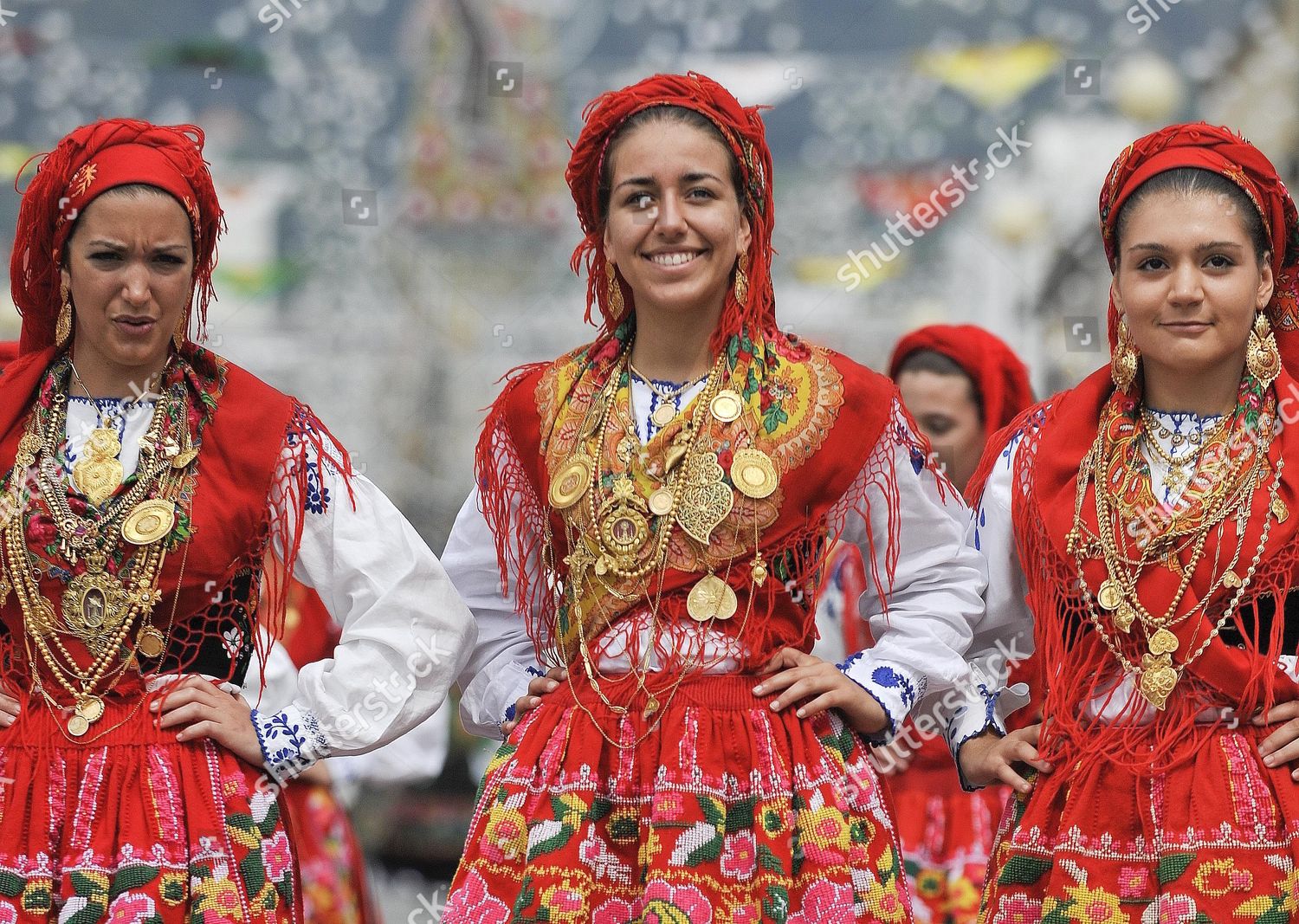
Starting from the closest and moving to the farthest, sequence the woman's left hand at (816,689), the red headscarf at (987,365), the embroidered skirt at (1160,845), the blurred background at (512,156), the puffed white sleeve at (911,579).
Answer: the embroidered skirt at (1160,845) → the woman's left hand at (816,689) → the puffed white sleeve at (911,579) → the red headscarf at (987,365) → the blurred background at (512,156)

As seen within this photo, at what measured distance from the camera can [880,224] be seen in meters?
5.99

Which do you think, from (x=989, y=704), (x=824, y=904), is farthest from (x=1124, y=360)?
(x=824, y=904)

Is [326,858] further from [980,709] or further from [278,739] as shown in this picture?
[980,709]

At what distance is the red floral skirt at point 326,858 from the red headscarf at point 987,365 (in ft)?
5.67

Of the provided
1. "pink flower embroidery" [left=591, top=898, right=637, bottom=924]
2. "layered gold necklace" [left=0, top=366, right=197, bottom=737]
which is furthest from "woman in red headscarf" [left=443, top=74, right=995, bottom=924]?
"layered gold necklace" [left=0, top=366, right=197, bottom=737]

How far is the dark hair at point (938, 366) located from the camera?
4878mm

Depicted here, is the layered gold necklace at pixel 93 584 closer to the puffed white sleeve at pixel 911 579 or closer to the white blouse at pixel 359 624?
the white blouse at pixel 359 624

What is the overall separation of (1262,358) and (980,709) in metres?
0.72

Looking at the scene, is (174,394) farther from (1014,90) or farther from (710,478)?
(1014,90)

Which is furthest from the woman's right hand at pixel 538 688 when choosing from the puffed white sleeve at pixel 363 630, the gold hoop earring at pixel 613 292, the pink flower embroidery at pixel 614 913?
the gold hoop earring at pixel 613 292

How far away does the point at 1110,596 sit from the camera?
288cm

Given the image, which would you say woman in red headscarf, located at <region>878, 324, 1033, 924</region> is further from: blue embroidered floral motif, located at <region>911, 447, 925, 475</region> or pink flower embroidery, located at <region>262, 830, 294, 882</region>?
pink flower embroidery, located at <region>262, 830, 294, 882</region>

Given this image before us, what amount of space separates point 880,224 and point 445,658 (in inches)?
129

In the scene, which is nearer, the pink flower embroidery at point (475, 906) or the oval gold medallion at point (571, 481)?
the pink flower embroidery at point (475, 906)
